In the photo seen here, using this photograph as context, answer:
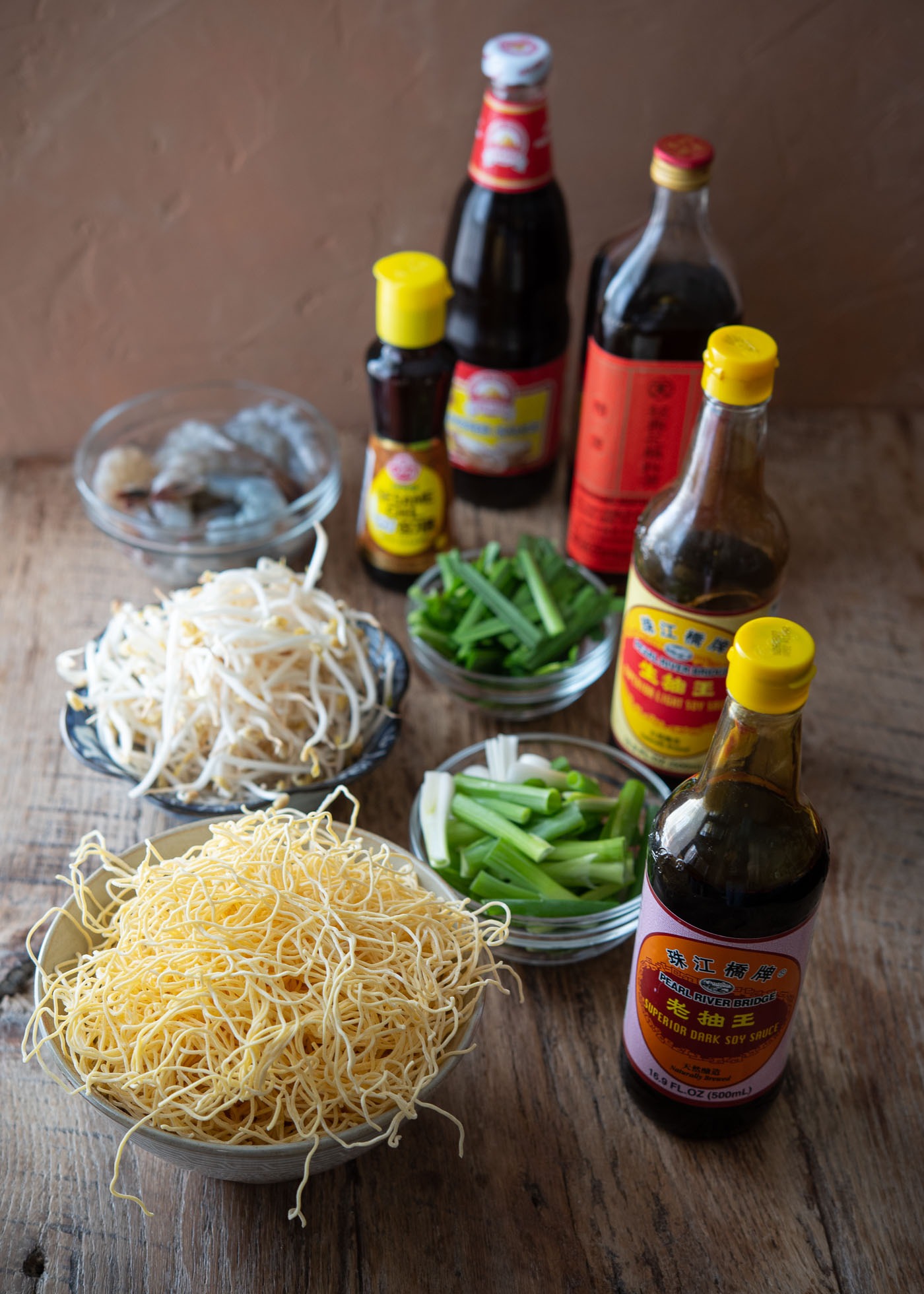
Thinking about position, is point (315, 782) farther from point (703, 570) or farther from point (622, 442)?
point (622, 442)

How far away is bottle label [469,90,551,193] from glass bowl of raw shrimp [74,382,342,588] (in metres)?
0.37

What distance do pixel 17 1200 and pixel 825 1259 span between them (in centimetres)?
56

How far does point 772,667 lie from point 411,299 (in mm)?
686

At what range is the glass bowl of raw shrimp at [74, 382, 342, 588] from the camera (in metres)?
1.26

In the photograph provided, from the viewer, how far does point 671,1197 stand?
78 cm

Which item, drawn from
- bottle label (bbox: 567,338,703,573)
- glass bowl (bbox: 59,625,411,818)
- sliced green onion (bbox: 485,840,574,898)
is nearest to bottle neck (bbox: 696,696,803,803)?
sliced green onion (bbox: 485,840,574,898)

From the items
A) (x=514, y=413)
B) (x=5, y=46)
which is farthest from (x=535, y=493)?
(x=5, y=46)

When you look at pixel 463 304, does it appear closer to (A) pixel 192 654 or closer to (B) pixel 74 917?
(A) pixel 192 654

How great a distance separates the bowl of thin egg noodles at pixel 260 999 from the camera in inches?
26.3

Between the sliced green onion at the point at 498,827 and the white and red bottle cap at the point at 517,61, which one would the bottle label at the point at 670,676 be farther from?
the white and red bottle cap at the point at 517,61

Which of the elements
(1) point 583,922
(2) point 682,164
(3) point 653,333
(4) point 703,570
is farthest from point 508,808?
(2) point 682,164

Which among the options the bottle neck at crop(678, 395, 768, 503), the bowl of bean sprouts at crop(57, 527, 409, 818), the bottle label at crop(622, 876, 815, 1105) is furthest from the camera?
the bowl of bean sprouts at crop(57, 527, 409, 818)

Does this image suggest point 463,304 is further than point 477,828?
Yes

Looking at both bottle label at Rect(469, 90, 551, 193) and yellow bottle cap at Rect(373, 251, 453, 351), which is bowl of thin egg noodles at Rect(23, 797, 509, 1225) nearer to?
yellow bottle cap at Rect(373, 251, 453, 351)
